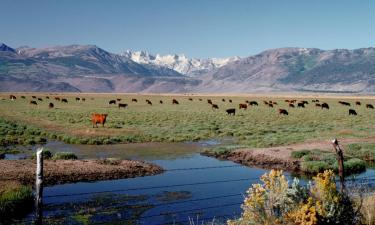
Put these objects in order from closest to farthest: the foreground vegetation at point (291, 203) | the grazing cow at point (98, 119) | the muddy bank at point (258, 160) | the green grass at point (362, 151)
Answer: the foreground vegetation at point (291, 203) → the muddy bank at point (258, 160) → the green grass at point (362, 151) → the grazing cow at point (98, 119)

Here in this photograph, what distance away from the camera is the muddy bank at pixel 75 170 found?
21031 mm

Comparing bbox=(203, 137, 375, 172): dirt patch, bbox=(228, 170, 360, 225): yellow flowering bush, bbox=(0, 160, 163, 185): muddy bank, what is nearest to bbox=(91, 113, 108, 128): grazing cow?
bbox=(203, 137, 375, 172): dirt patch

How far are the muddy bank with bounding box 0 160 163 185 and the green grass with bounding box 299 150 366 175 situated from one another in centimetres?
788

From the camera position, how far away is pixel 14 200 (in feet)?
53.8

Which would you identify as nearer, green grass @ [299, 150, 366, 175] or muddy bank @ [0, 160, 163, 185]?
muddy bank @ [0, 160, 163, 185]

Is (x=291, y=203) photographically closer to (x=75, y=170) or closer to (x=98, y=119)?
(x=75, y=170)

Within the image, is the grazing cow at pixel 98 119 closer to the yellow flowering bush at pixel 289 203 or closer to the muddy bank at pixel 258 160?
the muddy bank at pixel 258 160

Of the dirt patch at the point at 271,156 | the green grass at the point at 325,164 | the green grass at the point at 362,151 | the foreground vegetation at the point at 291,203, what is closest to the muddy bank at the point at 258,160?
the dirt patch at the point at 271,156

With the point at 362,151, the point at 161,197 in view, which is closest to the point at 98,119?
the point at 362,151

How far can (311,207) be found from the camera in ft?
29.2

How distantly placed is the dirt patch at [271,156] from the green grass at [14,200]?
1338 centimetres

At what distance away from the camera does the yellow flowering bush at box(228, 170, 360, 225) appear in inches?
367

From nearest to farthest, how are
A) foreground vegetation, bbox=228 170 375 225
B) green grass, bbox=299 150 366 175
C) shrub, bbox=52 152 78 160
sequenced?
foreground vegetation, bbox=228 170 375 225, green grass, bbox=299 150 366 175, shrub, bbox=52 152 78 160

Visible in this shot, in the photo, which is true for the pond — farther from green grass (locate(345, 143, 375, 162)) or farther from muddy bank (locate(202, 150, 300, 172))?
green grass (locate(345, 143, 375, 162))
